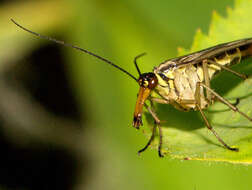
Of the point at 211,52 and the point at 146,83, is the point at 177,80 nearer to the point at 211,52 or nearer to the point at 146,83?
the point at 146,83

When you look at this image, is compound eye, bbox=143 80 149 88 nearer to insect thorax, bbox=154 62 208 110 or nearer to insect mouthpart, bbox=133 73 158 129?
insect mouthpart, bbox=133 73 158 129

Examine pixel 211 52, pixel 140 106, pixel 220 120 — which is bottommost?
pixel 220 120

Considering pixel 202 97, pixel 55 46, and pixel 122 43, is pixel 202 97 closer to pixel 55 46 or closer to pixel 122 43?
pixel 122 43

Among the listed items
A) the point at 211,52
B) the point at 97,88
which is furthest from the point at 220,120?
the point at 97,88

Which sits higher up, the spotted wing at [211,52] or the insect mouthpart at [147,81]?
the spotted wing at [211,52]

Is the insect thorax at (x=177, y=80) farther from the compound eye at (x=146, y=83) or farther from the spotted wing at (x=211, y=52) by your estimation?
the compound eye at (x=146, y=83)

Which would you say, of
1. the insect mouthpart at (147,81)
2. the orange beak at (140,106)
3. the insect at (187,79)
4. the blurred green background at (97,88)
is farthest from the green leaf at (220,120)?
the blurred green background at (97,88)
